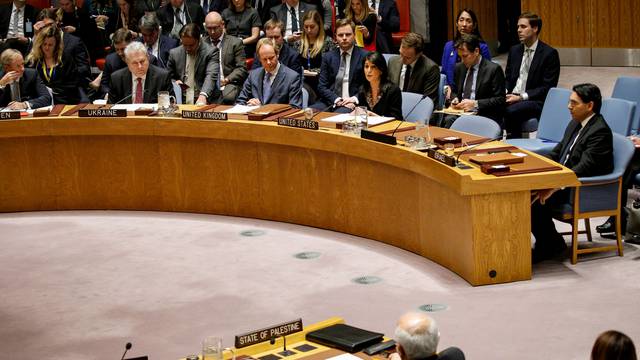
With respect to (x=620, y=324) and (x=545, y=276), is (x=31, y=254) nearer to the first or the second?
(x=545, y=276)

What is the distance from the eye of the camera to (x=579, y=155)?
6.28 meters

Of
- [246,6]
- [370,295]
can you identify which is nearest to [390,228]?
[370,295]

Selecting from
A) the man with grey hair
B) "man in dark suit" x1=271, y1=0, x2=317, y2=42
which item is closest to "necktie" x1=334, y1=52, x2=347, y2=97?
"man in dark suit" x1=271, y1=0, x2=317, y2=42

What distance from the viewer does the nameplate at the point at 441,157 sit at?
5915 mm

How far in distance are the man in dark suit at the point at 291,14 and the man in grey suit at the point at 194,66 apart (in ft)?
4.03

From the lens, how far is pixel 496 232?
19.1 ft

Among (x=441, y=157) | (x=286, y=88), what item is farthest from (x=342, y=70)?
(x=441, y=157)

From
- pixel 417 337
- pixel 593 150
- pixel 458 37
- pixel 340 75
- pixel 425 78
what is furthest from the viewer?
pixel 458 37

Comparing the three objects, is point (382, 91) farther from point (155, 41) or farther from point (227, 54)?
point (155, 41)

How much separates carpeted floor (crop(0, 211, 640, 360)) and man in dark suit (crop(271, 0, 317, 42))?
11.0 feet

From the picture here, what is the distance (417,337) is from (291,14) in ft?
23.8

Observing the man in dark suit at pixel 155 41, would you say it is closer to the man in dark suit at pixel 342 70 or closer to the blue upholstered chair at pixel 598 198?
the man in dark suit at pixel 342 70

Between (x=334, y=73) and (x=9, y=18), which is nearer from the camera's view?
(x=334, y=73)

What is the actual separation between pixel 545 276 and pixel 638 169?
4.39 ft
